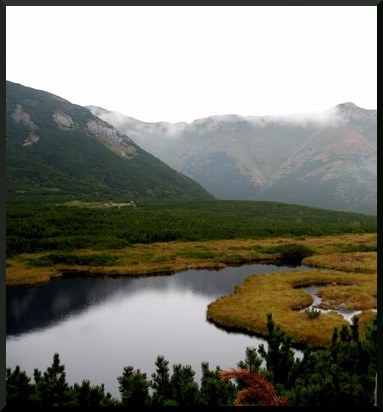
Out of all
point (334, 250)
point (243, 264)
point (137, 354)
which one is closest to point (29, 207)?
point (243, 264)

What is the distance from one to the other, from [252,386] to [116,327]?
34511 mm

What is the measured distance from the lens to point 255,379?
24.2ft

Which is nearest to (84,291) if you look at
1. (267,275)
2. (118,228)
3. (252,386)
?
(267,275)

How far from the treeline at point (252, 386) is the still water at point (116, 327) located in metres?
12.4

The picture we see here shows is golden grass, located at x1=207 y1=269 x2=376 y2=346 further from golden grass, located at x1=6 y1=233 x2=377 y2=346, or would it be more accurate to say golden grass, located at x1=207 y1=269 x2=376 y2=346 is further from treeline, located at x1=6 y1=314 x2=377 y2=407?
treeline, located at x1=6 y1=314 x2=377 y2=407

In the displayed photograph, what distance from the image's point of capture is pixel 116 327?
40.1 metres

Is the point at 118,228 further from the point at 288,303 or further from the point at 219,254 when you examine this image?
the point at 288,303

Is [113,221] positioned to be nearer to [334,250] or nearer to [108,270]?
[108,270]

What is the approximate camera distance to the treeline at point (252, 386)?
10.5 metres

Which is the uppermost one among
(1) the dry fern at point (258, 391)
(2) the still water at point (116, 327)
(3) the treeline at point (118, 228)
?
(1) the dry fern at point (258, 391)

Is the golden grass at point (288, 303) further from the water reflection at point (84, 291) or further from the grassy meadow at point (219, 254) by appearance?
the water reflection at point (84, 291)

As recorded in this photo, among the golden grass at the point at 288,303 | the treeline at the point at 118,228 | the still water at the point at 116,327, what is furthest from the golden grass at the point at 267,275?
the treeline at the point at 118,228

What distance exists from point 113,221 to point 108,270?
1531 inches

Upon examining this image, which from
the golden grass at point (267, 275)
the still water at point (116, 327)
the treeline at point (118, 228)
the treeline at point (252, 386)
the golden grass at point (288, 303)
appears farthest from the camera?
the treeline at point (118, 228)
